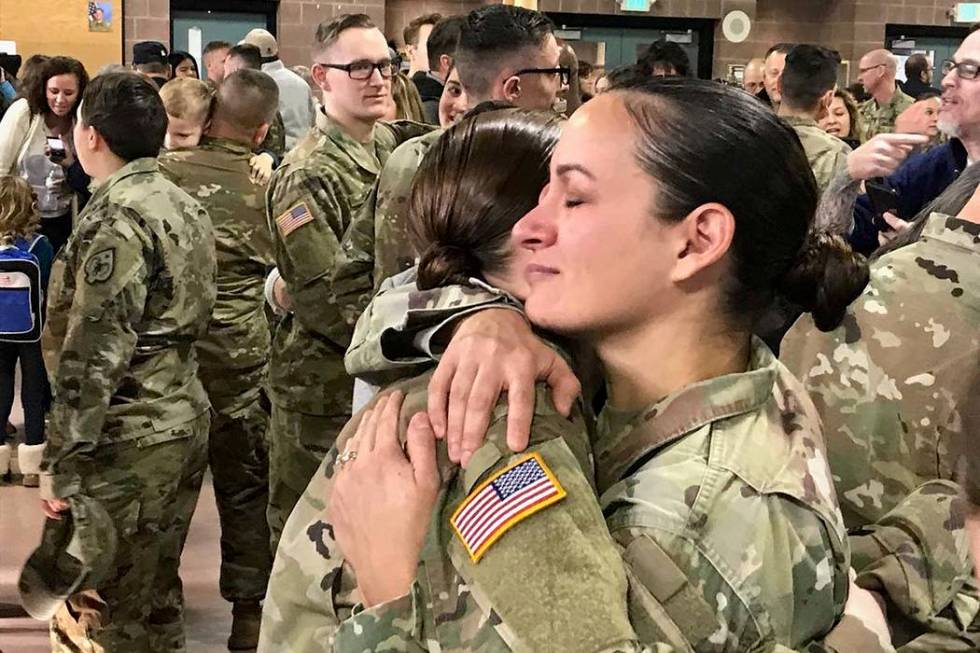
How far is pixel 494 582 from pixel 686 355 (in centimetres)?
31

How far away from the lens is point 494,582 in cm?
90

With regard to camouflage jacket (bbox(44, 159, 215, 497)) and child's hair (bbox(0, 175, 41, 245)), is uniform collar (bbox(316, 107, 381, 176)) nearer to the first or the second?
camouflage jacket (bbox(44, 159, 215, 497))

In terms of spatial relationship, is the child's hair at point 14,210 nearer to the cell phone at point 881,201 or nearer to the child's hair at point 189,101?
the child's hair at point 189,101

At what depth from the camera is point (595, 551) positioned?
2.93 feet

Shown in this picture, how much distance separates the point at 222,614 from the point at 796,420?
303 centimetres

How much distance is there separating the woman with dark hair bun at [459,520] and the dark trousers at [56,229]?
4.96 metres

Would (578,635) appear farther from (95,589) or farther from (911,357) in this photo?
(95,589)

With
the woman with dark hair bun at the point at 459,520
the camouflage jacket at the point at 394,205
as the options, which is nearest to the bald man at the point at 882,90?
the camouflage jacket at the point at 394,205

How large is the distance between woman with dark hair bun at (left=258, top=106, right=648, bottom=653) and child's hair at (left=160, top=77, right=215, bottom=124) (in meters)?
2.67

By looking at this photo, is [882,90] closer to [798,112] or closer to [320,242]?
[798,112]

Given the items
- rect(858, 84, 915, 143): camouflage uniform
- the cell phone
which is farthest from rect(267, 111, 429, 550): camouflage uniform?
rect(858, 84, 915, 143): camouflage uniform

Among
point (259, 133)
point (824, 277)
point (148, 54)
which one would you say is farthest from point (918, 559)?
point (148, 54)


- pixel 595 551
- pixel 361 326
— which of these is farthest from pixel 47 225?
pixel 595 551

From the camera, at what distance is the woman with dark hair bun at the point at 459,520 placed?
34.9 inches
